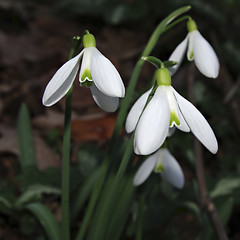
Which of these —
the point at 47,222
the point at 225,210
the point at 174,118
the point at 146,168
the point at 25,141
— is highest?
the point at 25,141

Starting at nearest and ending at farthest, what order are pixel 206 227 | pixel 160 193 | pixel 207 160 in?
pixel 206 227, pixel 160 193, pixel 207 160

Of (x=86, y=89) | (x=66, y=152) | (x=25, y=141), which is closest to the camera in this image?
(x=66, y=152)

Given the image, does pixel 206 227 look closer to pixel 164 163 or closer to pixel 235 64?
pixel 164 163

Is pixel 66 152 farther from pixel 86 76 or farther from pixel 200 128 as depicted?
pixel 200 128

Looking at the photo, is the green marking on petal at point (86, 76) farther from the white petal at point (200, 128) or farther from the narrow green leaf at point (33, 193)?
the narrow green leaf at point (33, 193)

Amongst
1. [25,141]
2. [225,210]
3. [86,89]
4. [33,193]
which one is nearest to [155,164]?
[225,210]

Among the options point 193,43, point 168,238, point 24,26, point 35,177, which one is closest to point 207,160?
point 168,238

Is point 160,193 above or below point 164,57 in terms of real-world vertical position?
below
